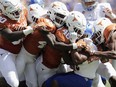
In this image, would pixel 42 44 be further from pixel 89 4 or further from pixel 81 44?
pixel 89 4

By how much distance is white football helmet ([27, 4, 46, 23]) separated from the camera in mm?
5387

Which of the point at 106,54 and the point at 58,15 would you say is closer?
the point at 106,54

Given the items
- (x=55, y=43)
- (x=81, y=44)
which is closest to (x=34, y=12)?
(x=55, y=43)

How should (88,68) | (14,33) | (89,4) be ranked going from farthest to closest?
1. (89,4)
2. (88,68)
3. (14,33)

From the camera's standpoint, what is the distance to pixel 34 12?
539 centimetres

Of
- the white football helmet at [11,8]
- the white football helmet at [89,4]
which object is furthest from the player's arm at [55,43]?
the white football helmet at [89,4]

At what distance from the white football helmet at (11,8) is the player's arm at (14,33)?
21 cm

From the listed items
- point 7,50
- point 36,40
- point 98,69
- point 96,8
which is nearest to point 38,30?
point 36,40

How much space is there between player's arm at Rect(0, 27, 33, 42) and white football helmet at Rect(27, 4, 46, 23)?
310 mm

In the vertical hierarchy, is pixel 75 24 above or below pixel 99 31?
above

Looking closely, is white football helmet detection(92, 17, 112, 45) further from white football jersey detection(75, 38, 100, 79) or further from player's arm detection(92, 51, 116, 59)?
player's arm detection(92, 51, 116, 59)

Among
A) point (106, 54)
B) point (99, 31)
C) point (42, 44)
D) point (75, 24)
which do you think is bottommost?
point (42, 44)

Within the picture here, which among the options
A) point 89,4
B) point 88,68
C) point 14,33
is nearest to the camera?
point 14,33

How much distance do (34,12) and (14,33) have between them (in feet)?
1.39
